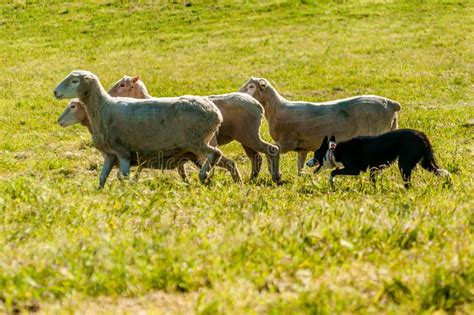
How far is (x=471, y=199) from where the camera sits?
610 centimetres

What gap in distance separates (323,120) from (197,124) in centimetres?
271

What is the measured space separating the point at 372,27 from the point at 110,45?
10223 mm

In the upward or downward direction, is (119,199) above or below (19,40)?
above

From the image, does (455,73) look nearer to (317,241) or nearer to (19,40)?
(19,40)

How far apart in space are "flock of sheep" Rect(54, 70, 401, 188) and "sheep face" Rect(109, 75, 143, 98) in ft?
3.64

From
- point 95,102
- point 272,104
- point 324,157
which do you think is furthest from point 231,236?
point 272,104

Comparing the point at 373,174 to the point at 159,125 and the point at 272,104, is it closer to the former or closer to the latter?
the point at 159,125

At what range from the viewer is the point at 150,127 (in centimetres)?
896

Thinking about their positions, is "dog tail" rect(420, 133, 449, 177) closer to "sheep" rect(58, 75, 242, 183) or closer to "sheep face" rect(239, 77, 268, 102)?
"sheep" rect(58, 75, 242, 183)

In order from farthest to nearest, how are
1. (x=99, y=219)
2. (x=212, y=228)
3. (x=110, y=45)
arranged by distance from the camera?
(x=110, y=45) < (x=99, y=219) < (x=212, y=228)

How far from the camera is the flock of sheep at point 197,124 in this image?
Answer: 8922mm

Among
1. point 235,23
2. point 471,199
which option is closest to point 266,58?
point 235,23

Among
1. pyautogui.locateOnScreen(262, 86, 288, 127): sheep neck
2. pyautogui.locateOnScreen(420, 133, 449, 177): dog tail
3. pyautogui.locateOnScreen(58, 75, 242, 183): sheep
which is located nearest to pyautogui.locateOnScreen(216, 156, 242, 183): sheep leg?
pyautogui.locateOnScreen(58, 75, 242, 183): sheep

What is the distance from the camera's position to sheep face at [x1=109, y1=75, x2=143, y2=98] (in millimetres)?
11602
